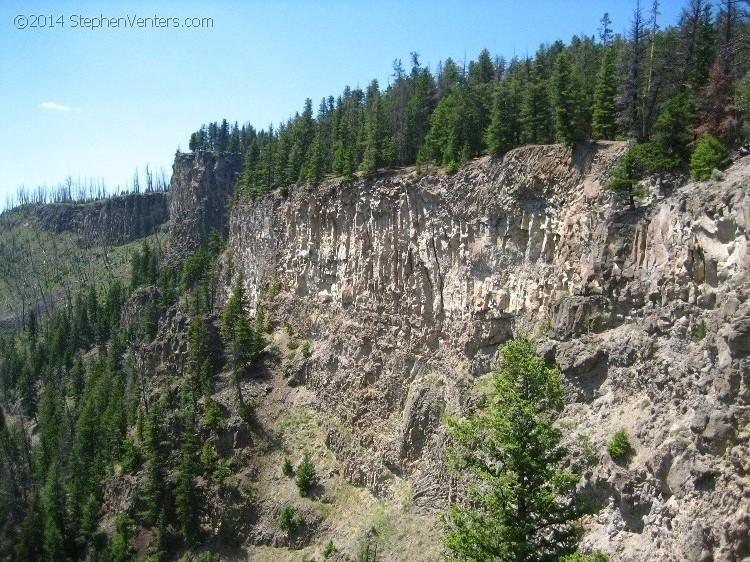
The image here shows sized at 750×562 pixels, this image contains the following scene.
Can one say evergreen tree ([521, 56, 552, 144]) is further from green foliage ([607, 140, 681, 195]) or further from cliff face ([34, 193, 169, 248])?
cliff face ([34, 193, 169, 248])

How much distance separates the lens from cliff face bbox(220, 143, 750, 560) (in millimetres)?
21609

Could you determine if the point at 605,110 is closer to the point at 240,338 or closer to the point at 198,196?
the point at 240,338

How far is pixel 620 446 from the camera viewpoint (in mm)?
25500

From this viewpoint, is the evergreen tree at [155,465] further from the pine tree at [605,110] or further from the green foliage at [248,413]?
the pine tree at [605,110]

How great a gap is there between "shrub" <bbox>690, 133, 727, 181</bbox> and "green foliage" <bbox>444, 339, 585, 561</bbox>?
16520 millimetres

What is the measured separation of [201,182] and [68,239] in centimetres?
6056

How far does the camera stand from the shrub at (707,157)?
27.3m

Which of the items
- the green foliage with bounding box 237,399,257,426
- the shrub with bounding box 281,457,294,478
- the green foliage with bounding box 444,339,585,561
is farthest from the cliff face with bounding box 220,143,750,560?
the green foliage with bounding box 444,339,585,561

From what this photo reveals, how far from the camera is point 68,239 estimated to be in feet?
517

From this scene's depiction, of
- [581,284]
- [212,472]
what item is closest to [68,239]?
[212,472]

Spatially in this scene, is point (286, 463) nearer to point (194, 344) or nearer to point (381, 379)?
point (381, 379)

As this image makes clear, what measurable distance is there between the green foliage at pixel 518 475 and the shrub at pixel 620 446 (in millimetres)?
9832

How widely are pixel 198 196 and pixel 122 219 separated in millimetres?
45314

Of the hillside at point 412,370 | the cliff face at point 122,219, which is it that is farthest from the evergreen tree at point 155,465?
the cliff face at point 122,219
